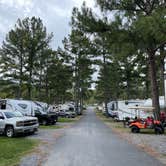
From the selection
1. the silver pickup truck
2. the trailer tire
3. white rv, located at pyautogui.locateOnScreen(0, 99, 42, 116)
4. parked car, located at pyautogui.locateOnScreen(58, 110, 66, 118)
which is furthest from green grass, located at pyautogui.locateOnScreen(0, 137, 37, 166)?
parked car, located at pyautogui.locateOnScreen(58, 110, 66, 118)

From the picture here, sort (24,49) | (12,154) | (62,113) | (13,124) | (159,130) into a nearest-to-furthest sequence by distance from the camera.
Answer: (12,154)
(13,124)
(159,130)
(24,49)
(62,113)

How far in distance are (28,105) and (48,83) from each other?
75.2 ft

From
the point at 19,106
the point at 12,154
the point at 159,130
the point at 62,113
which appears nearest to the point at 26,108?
the point at 19,106

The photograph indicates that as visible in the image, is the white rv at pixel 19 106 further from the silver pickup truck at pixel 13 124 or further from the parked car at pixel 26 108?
the silver pickup truck at pixel 13 124

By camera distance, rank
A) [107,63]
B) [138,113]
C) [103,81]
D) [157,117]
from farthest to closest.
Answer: [103,81] < [107,63] < [138,113] < [157,117]

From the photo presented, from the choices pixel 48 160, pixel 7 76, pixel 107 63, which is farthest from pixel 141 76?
pixel 48 160

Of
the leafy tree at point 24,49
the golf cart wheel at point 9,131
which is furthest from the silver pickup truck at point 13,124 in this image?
the leafy tree at point 24,49

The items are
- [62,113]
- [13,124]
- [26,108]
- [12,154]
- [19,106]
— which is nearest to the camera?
[12,154]

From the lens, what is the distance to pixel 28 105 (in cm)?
3083

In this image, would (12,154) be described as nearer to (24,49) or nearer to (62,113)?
(24,49)

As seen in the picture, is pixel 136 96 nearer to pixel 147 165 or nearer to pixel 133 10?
pixel 133 10

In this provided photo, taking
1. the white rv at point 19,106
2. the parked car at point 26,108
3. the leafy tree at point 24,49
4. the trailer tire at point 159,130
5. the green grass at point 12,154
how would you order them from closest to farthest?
the green grass at point 12,154
the trailer tire at point 159,130
the white rv at point 19,106
the parked car at point 26,108
the leafy tree at point 24,49

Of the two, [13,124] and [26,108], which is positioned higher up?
[26,108]

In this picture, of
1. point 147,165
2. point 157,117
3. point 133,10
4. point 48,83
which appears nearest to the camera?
point 147,165
